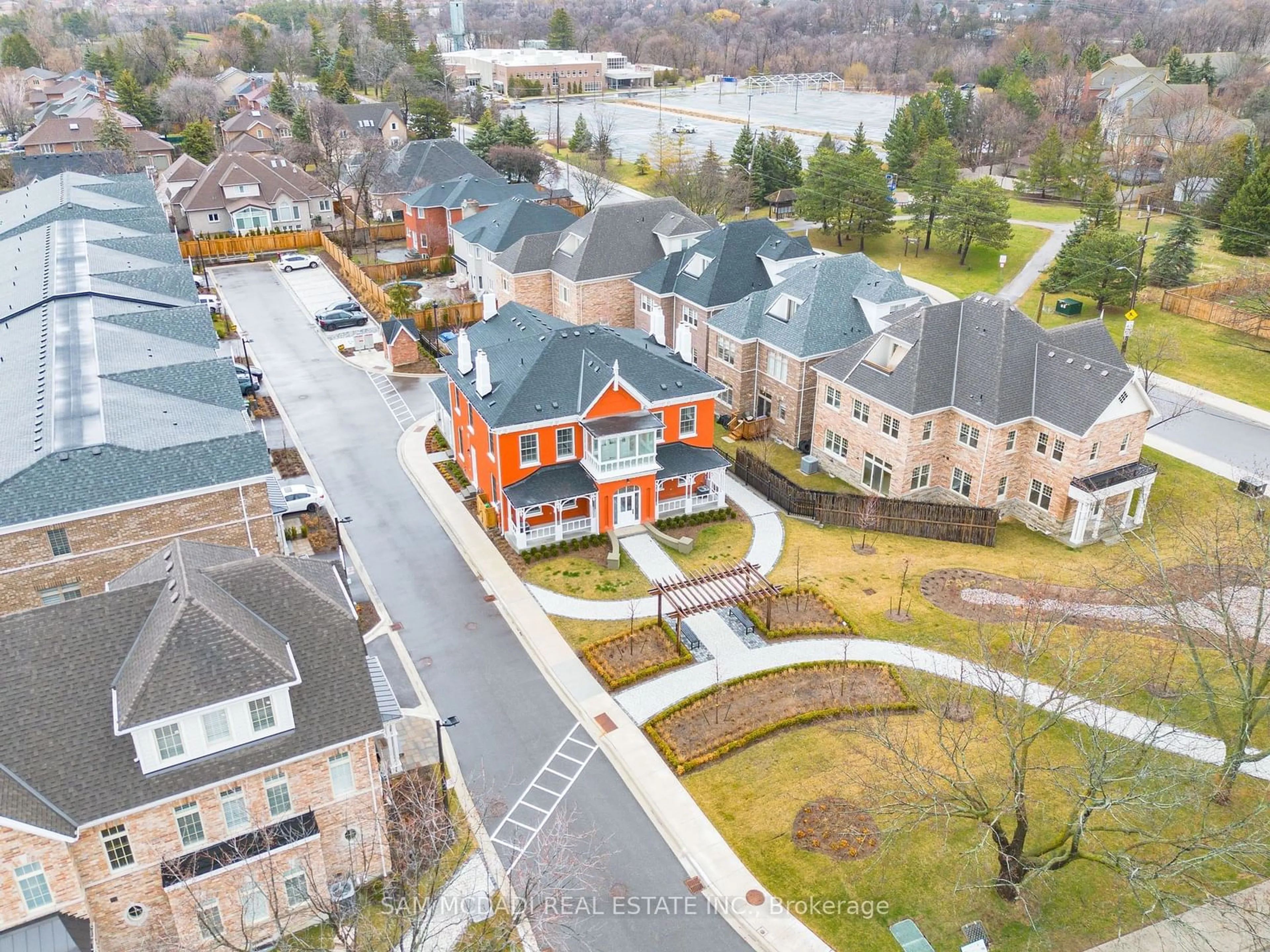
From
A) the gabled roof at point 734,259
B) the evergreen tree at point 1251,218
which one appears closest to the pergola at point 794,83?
the evergreen tree at point 1251,218

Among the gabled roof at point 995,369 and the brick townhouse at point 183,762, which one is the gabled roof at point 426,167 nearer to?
the gabled roof at point 995,369

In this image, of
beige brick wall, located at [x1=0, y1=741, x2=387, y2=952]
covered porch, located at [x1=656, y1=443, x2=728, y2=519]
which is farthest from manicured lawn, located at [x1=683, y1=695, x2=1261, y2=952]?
covered porch, located at [x1=656, y1=443, x2=728, y2=519]

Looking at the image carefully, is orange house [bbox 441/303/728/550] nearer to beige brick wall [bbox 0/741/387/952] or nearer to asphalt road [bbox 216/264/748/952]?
asphalt road [bbox 216/264/748/952]

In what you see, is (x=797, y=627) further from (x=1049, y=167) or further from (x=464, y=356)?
(x=1049, y=167)

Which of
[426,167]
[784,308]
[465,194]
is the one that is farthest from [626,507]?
[426,167]

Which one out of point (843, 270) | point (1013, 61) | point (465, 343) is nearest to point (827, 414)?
point (843, 270)

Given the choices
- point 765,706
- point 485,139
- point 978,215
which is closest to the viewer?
point 765,706
